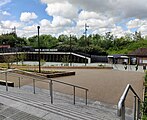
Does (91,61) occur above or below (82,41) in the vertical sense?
below

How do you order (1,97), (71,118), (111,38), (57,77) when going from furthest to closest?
(111,38) → (57,77) → (1,97) → (71,118)

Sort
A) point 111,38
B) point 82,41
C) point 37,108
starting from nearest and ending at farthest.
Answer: point 37,108 < point 82,41 < point 111,38

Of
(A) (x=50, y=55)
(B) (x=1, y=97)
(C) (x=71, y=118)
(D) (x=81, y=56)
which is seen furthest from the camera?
(A) (x=50, y=55)

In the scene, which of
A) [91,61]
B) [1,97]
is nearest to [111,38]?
[91,61]

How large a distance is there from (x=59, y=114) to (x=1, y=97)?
2.10m

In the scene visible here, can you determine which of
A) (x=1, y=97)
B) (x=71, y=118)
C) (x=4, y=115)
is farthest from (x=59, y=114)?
(x=1, y=97)

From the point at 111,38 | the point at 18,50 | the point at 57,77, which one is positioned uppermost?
the point at 111,38

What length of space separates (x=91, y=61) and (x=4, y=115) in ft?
104

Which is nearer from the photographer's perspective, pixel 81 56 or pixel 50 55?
pixel 81 56

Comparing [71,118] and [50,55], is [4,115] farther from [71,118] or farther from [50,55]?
[50,55]

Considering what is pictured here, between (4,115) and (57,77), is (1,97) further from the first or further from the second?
(57,77)

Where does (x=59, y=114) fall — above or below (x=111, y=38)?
below

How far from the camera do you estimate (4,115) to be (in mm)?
4258

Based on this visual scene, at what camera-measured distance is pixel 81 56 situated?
35.3 m
